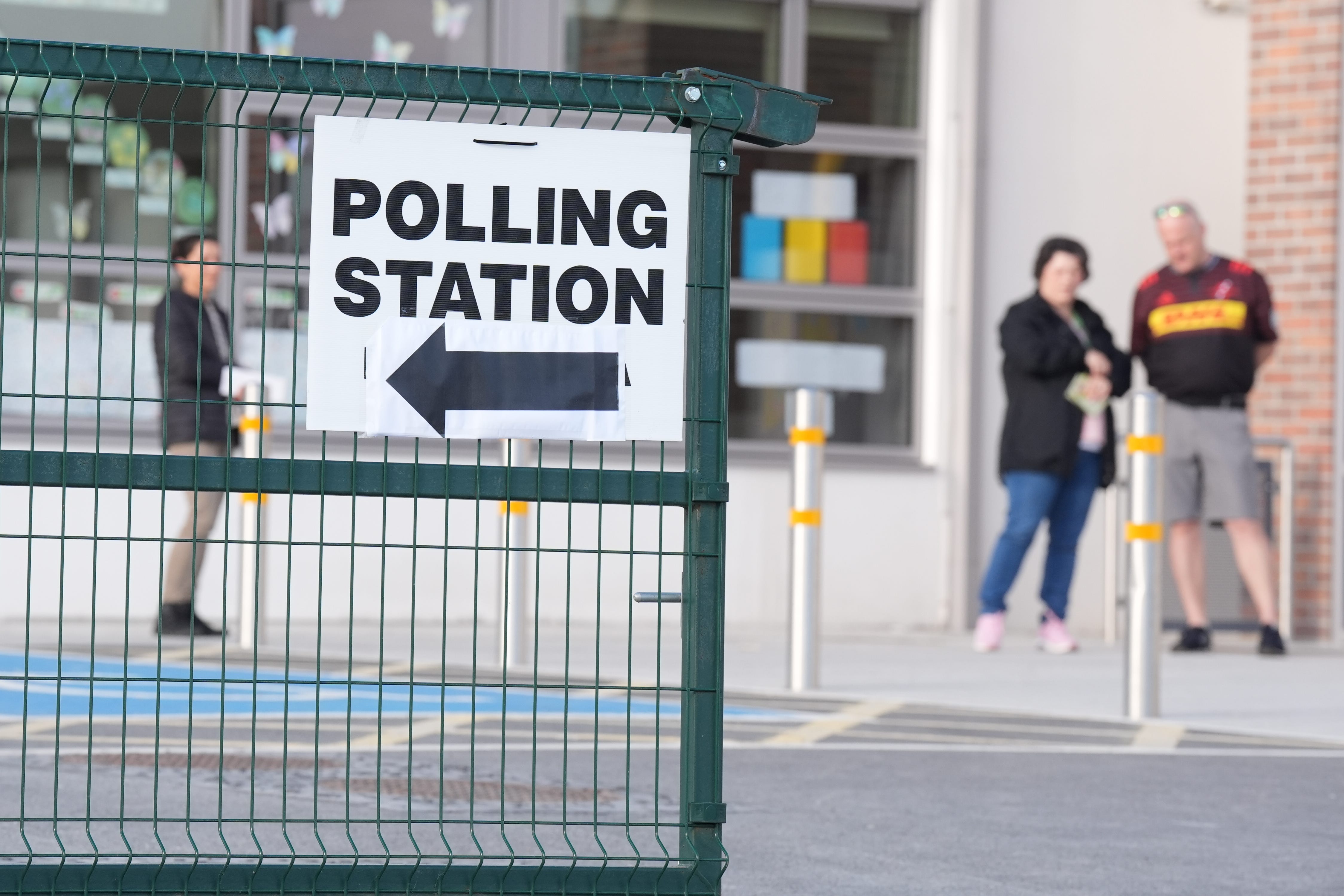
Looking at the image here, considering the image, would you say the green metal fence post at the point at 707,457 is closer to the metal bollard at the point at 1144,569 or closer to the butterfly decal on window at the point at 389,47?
the metal bollard at the point at 1144,569

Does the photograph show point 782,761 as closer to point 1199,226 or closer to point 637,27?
point 1199,226

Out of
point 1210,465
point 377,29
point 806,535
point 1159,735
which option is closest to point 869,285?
point 1210,465

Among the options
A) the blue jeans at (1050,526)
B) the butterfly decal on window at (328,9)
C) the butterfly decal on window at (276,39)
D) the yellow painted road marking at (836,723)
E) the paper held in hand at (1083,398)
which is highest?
the butterfly decal on window at (328,9)

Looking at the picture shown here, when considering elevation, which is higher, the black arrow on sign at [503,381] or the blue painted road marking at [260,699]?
the black arrow on sign at [503,381]

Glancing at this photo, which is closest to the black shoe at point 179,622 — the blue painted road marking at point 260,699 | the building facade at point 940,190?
the blue painted road marking at point 260,699

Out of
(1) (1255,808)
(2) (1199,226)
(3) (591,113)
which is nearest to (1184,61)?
(2) (1199,226)

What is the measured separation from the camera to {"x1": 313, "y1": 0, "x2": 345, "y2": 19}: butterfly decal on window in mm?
11445

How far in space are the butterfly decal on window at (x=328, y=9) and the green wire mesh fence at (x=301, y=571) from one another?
0.63 metres

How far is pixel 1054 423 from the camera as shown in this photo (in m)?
9.68

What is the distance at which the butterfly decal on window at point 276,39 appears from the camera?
37.1 ft

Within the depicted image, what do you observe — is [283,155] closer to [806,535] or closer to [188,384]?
[188,384]

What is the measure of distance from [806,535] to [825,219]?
4.17 m

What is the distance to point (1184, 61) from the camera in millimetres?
11984

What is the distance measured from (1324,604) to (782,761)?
6.07 meters
